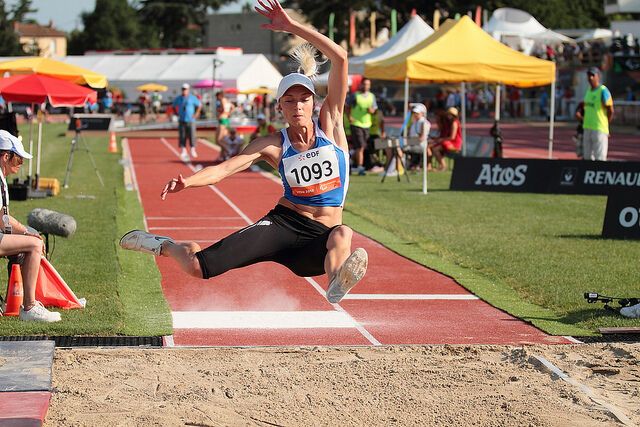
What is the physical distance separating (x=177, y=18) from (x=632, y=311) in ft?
400

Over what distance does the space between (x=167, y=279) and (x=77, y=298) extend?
1.75m

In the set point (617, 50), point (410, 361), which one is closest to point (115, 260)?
point (410, 361)

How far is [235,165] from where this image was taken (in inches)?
278

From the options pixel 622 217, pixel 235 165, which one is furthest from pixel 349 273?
pixel 622 217

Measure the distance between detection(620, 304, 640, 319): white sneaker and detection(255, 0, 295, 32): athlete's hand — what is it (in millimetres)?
4098

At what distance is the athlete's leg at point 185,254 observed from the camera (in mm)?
7269

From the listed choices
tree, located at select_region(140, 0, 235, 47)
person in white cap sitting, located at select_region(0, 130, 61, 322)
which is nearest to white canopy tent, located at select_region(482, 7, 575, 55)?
person in white cap sitting, located at select_region(0, 130, 61, 322)

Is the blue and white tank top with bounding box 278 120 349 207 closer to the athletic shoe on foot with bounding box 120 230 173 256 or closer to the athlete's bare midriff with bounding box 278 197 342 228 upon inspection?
the athlete's bare midriff with bounding box 278 197 342 228

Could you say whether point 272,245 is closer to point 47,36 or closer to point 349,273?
point 349,273

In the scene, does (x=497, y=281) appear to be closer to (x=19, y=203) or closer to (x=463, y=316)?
(x=463, y=316)

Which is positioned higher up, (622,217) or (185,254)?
(185,254)

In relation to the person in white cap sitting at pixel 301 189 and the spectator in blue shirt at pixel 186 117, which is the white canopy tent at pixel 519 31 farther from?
the person in white cap sitting at pixel 301 189

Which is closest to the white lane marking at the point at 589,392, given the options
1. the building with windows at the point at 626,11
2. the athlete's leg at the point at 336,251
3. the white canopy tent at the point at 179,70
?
the athlete's leg at the point at 336,251

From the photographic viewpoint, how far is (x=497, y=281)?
11.3m
